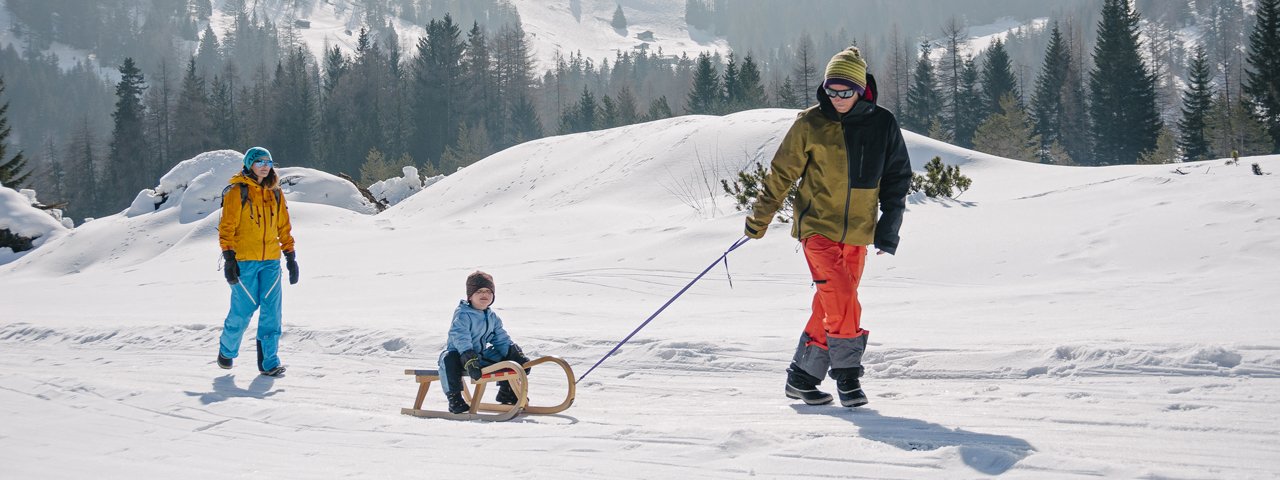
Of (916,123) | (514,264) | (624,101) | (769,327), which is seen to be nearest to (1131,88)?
(916,123)

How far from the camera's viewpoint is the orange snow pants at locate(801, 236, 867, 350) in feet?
14.0

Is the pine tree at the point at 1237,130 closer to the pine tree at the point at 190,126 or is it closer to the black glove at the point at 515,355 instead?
the black glove at the point at 515,355

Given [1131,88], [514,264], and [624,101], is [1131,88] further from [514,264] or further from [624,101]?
[514,264]

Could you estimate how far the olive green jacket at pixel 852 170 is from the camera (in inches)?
166

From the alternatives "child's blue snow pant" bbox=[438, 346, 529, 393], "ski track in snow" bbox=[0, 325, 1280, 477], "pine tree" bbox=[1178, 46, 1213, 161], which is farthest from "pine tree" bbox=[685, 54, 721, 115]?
"child's blue snow pant" bbox=[438, 346, 529, 393]

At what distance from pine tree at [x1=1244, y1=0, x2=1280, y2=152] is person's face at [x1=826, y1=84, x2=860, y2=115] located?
4221 cm

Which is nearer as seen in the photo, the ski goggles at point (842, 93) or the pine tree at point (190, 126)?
the ski goggles at point (842, 93)

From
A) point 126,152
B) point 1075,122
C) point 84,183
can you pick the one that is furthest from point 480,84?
point 1075,122

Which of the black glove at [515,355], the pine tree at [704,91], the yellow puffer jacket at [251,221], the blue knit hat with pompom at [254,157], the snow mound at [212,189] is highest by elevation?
the pine tree at [704,91]

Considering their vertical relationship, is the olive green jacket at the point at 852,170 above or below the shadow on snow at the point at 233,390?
above

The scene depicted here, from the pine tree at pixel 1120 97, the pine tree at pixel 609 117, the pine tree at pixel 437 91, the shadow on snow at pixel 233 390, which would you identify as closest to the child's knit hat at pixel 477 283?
the shadow on snow at pixel 233 390

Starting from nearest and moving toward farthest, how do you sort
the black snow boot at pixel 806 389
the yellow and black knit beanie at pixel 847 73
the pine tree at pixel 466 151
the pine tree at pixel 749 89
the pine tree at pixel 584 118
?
the yellow and black knit beanie at pixel 847 73 → the black snow boot at pixel 806 389 → the pine tree at pixel 466 151 → the pine tree at pixel 749 89 → the pine tree at pixel 584 118

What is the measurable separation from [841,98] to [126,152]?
246 ft

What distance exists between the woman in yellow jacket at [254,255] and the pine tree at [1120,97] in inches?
2018
